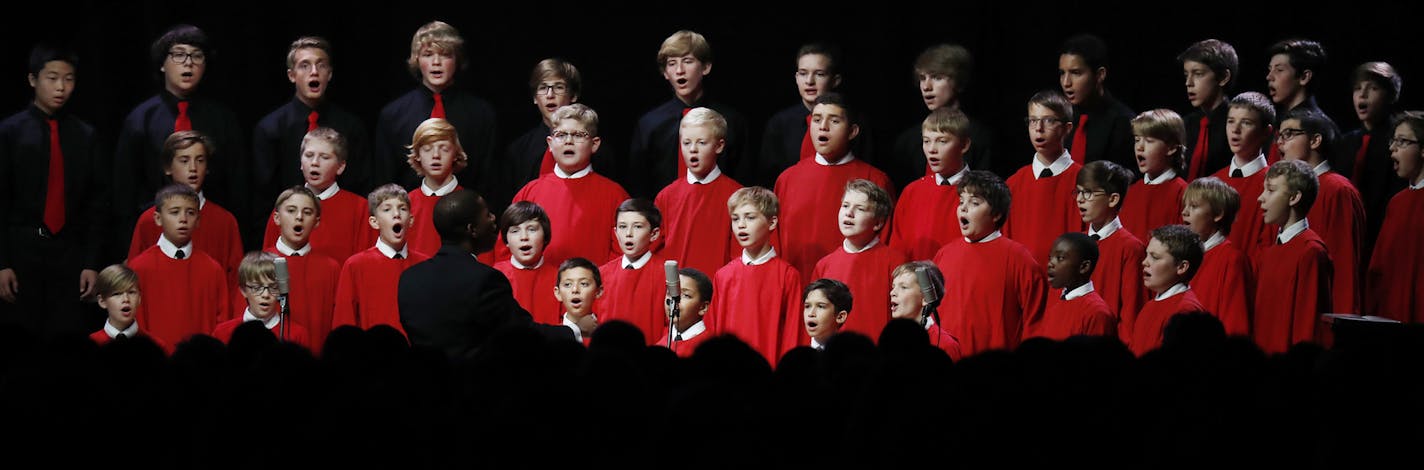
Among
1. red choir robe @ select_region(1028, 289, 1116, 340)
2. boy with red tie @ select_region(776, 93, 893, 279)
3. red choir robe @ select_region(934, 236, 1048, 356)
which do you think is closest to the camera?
red choir robe @ select_region(1028, 289, 1116, 340)

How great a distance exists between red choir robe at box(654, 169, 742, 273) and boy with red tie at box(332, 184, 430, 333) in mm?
822

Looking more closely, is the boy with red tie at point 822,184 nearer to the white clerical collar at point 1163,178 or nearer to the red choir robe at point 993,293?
the red choir robe at point 993,293

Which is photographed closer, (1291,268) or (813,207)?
(1291,268)

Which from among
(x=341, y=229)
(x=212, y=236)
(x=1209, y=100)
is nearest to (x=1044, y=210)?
(x=1209, y=100)

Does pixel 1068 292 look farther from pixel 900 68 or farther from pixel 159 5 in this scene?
pixel 159 5

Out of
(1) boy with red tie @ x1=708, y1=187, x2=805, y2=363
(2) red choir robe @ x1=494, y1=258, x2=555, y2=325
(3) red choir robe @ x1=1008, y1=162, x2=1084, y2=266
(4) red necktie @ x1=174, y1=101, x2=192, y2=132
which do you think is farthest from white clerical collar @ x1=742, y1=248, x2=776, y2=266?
(4) red necktie @ x1=174, y1=101, x2=192, y2=132

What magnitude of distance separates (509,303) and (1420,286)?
2.92 m

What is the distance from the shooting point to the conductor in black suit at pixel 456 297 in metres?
3.57

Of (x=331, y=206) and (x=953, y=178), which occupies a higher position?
(x=953, y=178)

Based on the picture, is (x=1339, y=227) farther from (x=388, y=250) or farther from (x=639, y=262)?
(x=388, y=250)

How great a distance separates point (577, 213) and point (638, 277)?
380 millimetres

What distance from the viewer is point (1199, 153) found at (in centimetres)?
520

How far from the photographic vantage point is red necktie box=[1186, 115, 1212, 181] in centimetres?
520

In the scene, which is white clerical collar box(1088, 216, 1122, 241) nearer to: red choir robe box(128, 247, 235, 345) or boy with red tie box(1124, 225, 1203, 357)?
boy with red tie box(1124, 225, 1203, 357)
